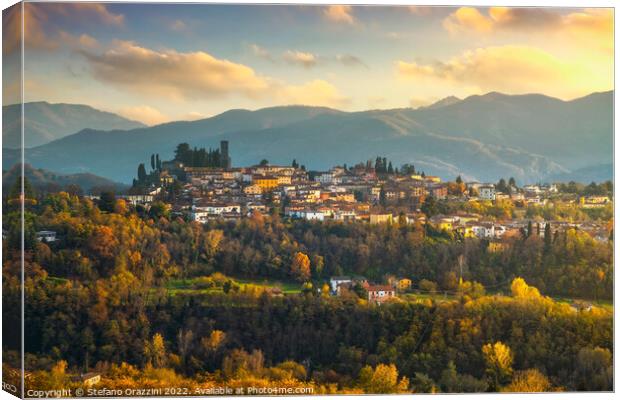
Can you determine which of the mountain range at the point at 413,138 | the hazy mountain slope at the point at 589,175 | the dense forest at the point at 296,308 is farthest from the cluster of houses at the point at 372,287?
the hazy mountain slope at the point at 589,175

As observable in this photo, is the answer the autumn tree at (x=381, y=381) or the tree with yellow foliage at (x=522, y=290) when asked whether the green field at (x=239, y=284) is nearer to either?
the autumn tree at (x=381, y=381)

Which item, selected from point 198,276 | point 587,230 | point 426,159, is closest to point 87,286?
point 198,276

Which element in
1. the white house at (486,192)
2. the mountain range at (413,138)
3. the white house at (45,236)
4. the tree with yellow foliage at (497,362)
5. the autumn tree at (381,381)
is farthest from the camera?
the white house at (486,192)

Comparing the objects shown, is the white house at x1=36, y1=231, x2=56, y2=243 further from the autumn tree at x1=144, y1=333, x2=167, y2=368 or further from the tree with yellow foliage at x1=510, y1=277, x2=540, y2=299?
the tree with yellow foliage at x1=510, y1=277, x2=540, y2=299

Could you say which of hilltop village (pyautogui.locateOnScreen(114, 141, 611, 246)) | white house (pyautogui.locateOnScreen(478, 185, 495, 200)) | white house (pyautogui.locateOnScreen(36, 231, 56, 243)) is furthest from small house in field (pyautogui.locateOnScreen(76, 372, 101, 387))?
white house (pyautogui.locateOnScreen(478, 185, 495, 200))

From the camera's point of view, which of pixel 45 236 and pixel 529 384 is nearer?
pixel 529 384

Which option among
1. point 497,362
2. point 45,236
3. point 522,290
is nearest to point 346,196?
point 522,290

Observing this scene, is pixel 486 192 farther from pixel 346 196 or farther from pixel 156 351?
pixel 156 351
